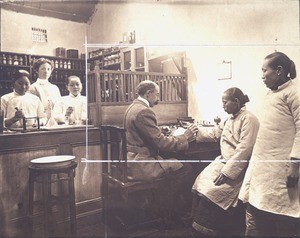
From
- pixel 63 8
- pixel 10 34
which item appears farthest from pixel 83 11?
pixel 10 34

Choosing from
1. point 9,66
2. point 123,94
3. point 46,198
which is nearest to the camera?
point 46,198

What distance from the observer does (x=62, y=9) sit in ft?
23.1

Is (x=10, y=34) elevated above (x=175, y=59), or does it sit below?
above

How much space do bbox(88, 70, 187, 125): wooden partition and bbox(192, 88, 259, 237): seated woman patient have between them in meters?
1.37

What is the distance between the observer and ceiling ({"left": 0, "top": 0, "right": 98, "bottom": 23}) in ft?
21.8

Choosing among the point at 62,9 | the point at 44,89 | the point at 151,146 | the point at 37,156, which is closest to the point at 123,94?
the point at 151,146

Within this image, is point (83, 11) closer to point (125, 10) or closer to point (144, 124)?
point (125, 10)

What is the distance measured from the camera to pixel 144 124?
269 centimetres

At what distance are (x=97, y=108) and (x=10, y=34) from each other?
4.54m

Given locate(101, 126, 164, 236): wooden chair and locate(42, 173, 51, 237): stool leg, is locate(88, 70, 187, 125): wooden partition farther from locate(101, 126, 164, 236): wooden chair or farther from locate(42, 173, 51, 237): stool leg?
locate(42, 173, 51, 237): stool leg

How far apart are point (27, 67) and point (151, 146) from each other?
15.3ft

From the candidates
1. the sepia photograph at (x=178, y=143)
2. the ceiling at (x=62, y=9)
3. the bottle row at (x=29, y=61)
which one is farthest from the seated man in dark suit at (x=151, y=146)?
the ceiling at (x=62, y=9)

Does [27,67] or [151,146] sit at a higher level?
[27,67]

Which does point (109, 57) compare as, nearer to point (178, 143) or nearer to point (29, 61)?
point (29, 61)
